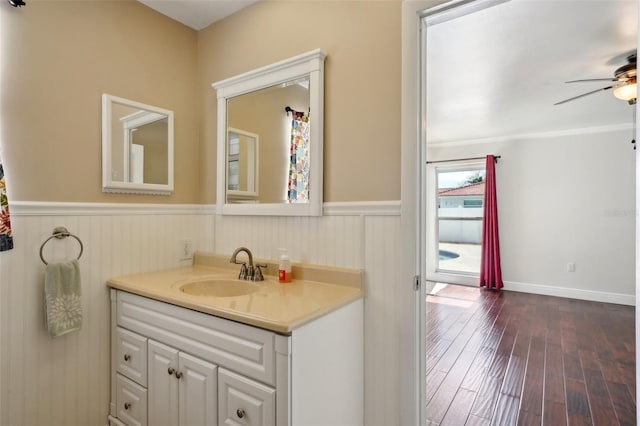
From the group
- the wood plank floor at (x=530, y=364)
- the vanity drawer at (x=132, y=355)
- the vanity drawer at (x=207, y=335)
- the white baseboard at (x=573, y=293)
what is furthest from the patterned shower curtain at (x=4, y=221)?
the white baseboard at (x=573, y=293)

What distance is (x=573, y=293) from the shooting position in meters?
4.57

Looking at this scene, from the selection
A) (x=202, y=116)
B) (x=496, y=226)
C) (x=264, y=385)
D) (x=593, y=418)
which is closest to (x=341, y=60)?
(x=202, y=116)

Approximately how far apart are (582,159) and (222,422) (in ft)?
A: 17.5

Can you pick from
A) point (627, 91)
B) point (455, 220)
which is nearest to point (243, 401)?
point (627, 91)

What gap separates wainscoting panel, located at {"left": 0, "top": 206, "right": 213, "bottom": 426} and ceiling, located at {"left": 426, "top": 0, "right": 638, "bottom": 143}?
224 centimetres

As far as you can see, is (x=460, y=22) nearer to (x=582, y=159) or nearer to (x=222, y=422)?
(x=222, y=422)

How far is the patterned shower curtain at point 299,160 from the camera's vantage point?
5.43 ft

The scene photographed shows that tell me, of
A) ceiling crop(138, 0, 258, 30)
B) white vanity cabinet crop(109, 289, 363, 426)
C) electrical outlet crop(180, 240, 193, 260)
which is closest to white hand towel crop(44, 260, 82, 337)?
white vanity cabinet crop(109, 289, 363, 426)

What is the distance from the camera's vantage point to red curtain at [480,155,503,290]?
16.5ft

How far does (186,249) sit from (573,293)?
5129 mm

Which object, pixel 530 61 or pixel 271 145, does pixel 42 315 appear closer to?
pixel 271 145

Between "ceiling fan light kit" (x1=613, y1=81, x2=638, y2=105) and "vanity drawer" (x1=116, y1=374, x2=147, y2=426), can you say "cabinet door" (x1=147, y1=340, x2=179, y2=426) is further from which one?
"ceiling fan light kit" (x1=613, y1=81, x2=638, y2=105)

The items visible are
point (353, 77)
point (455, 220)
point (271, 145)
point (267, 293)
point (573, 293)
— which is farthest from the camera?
point (455, 220)

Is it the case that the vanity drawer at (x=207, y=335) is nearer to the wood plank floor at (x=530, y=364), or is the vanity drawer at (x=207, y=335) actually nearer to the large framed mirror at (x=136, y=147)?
the large framed mirror at (x=136, y=147)
